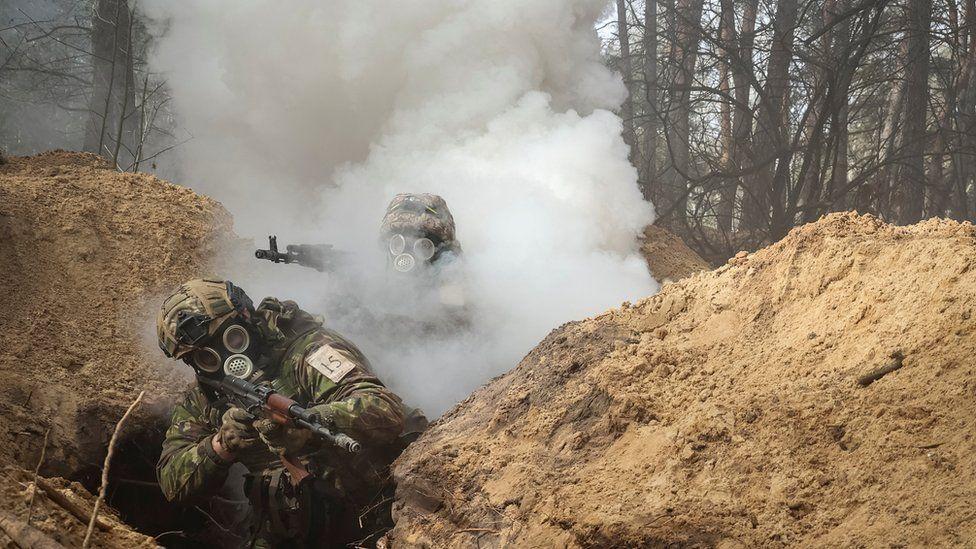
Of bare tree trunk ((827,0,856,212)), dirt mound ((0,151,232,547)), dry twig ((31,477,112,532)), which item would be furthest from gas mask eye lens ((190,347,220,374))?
bare tree trunk ((827,0,856,212))

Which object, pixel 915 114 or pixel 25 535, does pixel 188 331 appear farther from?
pixel 915 114

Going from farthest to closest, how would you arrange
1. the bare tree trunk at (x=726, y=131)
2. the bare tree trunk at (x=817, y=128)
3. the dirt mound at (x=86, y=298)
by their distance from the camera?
the bare tree trunk at (x=726, y=131), the bare tree trunk at (x=817, y=128), the dirt mound at (x=86, y=298)

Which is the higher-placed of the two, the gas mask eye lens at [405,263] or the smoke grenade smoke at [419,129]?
the smoke grenade smoke at [419,129]

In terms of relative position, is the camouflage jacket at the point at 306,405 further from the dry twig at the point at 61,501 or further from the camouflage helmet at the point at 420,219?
the camouflage helmet at the point at 420,219

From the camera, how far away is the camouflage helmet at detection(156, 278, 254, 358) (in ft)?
14.0

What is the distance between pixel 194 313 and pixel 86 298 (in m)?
1.76

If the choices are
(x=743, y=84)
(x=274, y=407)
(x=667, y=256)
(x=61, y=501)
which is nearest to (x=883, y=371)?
(x=274, y=407)

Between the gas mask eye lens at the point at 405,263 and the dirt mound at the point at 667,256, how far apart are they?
3.10m

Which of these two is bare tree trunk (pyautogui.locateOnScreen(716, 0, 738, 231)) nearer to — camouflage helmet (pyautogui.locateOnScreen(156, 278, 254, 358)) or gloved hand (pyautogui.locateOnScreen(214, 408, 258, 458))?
camouflage helmet (pyautogui.locateOnScreen(156, 278, 254, 358))

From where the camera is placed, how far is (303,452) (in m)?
4.32

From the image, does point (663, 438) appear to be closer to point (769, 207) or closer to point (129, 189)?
point (129, 189)

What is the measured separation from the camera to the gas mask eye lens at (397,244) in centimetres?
619

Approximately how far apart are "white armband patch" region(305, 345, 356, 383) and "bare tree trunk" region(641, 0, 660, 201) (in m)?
6.45

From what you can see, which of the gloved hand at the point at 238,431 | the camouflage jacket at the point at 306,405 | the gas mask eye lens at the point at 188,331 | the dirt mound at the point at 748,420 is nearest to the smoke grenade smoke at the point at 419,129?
the camouflage jacket at the point at 306,405
